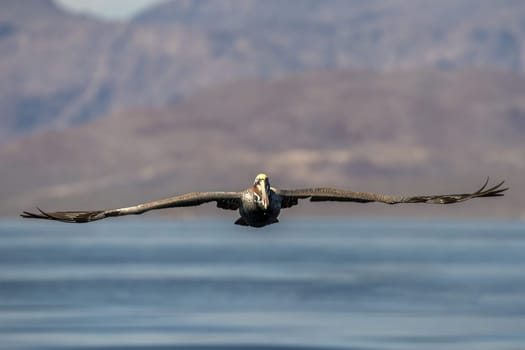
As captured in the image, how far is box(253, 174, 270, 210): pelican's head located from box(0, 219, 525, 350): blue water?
32.2 metres

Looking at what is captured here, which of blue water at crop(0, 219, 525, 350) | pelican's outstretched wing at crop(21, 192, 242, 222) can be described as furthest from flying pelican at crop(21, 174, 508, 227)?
blue water at crop(0, 219, 525, 350)

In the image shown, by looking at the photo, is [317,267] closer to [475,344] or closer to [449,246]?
[449,246]

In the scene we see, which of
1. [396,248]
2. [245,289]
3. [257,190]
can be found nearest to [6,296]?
[245,289]

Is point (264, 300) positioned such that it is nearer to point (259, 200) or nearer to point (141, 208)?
point (259, 200)

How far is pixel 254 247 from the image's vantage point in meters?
197

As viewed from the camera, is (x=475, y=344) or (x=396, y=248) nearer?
(x=475, y=344)

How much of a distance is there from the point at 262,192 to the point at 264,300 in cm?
6052

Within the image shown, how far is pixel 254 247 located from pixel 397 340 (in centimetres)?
13104

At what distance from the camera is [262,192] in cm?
3128

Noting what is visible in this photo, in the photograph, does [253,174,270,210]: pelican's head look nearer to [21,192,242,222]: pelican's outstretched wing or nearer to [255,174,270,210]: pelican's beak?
[255,174,270,210]: pelican's beak

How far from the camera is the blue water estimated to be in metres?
67.8

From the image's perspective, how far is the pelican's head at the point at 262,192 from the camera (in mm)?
31188

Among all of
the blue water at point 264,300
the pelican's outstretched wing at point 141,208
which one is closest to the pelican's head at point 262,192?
the pelican's outstretched wing at point 141,208

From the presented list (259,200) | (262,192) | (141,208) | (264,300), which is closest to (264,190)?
(262,192)
